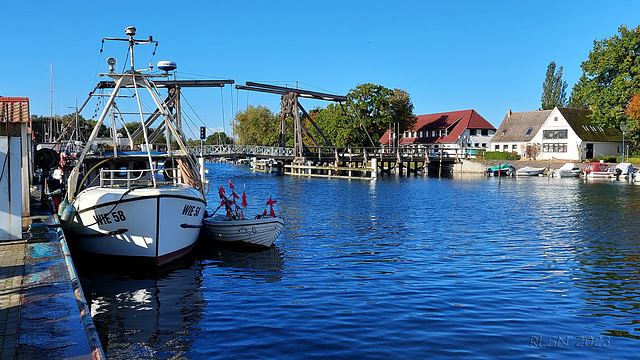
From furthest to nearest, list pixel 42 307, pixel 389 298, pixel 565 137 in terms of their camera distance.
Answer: pixel 565 137 → pixel 389 298 → pixel 42 307

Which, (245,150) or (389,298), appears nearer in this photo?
(389,298)

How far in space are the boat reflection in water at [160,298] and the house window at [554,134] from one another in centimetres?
7337

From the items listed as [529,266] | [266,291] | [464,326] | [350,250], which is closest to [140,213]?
[266,291]

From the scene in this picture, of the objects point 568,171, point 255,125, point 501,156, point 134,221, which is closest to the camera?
point 134,221

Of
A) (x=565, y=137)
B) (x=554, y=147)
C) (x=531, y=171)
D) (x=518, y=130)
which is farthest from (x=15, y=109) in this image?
(x=518, y=130)

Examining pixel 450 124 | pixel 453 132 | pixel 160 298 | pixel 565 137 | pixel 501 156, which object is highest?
pixel 450 124

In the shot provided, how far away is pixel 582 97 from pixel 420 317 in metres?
71.0

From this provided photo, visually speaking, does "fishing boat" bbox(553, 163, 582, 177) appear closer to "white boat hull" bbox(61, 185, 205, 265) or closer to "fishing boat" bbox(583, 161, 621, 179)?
"fishing boat" bbox(583, 161, 621, 179)

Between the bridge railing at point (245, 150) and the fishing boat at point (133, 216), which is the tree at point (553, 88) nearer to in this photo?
the bridge railing at point (245, 150)

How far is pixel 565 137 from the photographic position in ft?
264

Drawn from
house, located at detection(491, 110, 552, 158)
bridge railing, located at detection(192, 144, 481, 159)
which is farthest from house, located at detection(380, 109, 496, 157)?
bridge railing, located at detection(192, 144, 481, 159)

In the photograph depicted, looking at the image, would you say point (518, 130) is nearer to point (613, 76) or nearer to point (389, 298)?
point (613, 76)

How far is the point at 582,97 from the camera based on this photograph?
72.4 m

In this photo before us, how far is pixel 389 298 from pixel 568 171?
2463 inches
